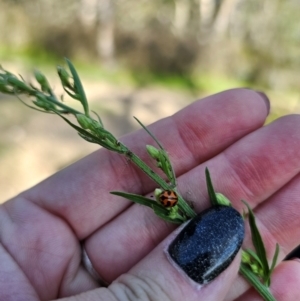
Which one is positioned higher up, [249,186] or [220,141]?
[220,141]

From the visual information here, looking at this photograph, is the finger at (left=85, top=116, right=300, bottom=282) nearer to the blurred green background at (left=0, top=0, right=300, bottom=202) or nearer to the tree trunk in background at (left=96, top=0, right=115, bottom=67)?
the blurred green background at (left=0, top=0, right=300, bottom=202)

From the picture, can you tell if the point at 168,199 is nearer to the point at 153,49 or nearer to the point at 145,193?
the point at 145,193

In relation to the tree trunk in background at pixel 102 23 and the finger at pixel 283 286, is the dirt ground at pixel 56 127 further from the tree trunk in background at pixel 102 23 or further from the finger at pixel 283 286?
the finger at pixel 283 286

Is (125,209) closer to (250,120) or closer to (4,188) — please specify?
(250,120)

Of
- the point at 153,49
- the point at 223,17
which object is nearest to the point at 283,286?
the point at 153,49

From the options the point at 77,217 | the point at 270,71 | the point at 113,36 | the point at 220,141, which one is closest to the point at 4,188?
the point at 77,217
